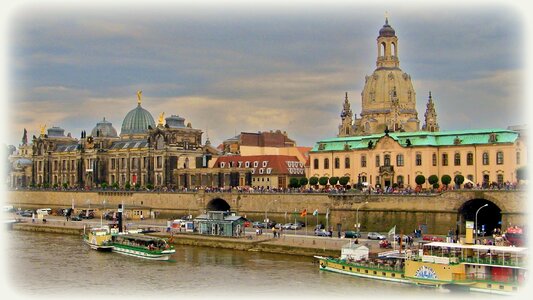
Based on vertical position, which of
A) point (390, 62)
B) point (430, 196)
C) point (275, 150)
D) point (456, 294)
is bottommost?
point (456, 294)

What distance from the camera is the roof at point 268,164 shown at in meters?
115

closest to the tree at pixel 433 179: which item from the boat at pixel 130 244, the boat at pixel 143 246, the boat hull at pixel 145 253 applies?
the boat at pixel 130 244

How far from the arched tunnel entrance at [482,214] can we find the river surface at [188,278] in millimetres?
19351

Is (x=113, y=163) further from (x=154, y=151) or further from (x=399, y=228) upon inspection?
(x=399, y=228)

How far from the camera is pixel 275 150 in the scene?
138 meters

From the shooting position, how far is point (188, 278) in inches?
2299

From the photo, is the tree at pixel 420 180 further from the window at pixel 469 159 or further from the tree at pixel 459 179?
the window at pixel 469 159

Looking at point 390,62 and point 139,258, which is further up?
point 390,62

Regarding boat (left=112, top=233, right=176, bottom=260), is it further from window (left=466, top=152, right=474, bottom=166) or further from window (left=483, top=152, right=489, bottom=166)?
window (left=483, top=152, right=489, bottom=166)

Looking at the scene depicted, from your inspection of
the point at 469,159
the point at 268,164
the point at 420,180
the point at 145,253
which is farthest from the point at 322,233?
the point at 268,164

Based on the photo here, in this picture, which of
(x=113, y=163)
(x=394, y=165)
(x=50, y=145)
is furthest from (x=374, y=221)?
(x=50, y=145)

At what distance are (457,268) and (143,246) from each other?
33472mm

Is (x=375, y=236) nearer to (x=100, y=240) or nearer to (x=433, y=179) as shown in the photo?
(x=433, y=179)

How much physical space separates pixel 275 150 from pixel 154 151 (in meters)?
22.7
